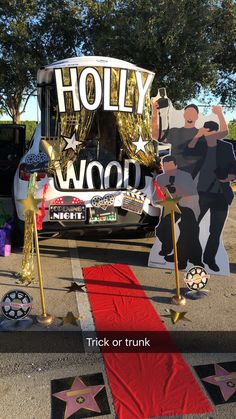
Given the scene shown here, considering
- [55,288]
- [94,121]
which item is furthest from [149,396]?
[94,121]

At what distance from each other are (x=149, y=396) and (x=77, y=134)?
320 cm

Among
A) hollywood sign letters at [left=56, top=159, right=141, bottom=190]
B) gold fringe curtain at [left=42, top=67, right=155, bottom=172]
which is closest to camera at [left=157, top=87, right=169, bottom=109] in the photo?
gold fringe curtain at [left=42, top=67, right=155, bottom=172]

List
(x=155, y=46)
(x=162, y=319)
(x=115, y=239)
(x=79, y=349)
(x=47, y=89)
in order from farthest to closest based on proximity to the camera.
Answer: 1. (x=155, y=46)
2. (x=115, y=239)
3. (x=47, y=89)
4. (x=162, y=319)
5. (x=79, y=349)

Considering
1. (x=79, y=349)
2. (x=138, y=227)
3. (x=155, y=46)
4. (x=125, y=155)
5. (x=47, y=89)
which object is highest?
(x=155, y=46)

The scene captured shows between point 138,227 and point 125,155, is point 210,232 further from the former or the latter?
point 125,155

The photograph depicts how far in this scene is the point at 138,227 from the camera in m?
5.23

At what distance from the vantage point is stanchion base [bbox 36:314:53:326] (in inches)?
141

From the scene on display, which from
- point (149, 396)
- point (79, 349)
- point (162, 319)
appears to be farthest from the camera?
point (162, 319)

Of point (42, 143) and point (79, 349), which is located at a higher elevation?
point (42, 143)

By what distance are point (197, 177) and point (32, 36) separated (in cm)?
1621

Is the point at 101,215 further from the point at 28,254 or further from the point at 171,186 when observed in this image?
the point at 28,254

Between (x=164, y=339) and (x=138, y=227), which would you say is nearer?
(x=164, y=339)

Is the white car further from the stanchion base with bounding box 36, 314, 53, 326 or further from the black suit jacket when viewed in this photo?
the stanchion base with bounding box 36, 314, 53, 326

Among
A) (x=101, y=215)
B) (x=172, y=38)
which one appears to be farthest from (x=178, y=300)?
(x=172, y=38)
